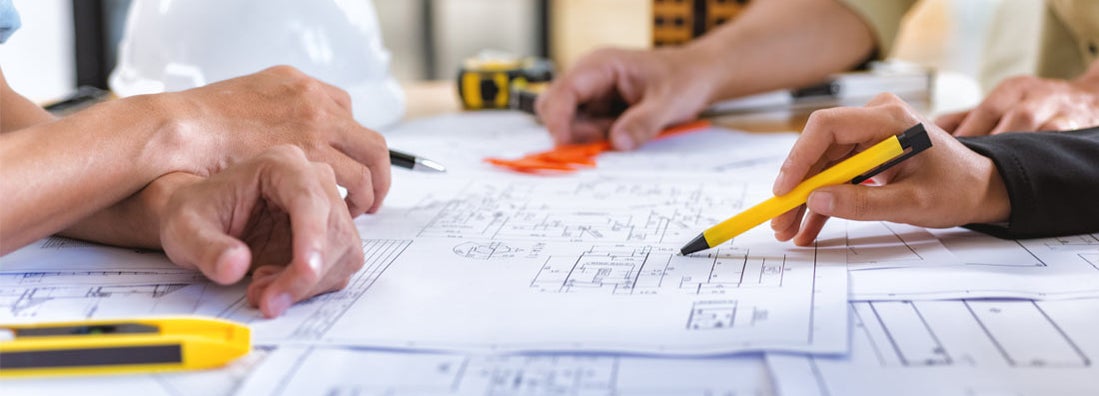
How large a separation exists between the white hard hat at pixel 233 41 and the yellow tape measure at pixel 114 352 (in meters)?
0.61

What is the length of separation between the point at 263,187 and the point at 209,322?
107 mm

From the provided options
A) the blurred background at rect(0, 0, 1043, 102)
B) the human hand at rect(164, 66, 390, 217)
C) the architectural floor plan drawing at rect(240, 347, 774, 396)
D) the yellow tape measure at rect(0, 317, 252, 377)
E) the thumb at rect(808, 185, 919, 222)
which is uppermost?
the human hand at rect(164, 66, 390, 217)

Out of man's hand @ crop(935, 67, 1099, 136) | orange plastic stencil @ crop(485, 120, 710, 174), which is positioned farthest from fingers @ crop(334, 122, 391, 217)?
man's hand @ crop(935, 67, 1099, 136)

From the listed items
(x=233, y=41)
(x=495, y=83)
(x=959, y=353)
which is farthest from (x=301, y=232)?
(x=495, y=83)

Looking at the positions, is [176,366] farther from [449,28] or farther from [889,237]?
[449,28]

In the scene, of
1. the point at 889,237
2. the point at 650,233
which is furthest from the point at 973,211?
the point at 650,233

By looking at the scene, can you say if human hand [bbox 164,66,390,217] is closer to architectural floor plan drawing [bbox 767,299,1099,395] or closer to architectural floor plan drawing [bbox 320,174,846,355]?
architectural floor plan drawing [bbox 320,174,846,355]

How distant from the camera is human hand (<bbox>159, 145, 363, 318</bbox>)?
19.6 inches

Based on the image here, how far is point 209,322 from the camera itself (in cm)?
45

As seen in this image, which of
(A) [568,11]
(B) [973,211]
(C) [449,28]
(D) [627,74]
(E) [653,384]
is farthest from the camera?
(C) [449,28]

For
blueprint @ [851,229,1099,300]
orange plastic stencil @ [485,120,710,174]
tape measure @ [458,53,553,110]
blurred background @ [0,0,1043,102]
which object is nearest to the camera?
blueprint @ [851,229,1099,300]

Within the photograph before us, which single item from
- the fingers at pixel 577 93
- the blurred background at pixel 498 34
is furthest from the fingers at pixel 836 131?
the blurred background at pixel 498 34

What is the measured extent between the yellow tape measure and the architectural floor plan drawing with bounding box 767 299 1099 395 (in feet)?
0.81

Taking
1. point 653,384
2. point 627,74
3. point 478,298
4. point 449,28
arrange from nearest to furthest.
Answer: point 653,384 < point 478,298 < point 627,74 < point 449,28
